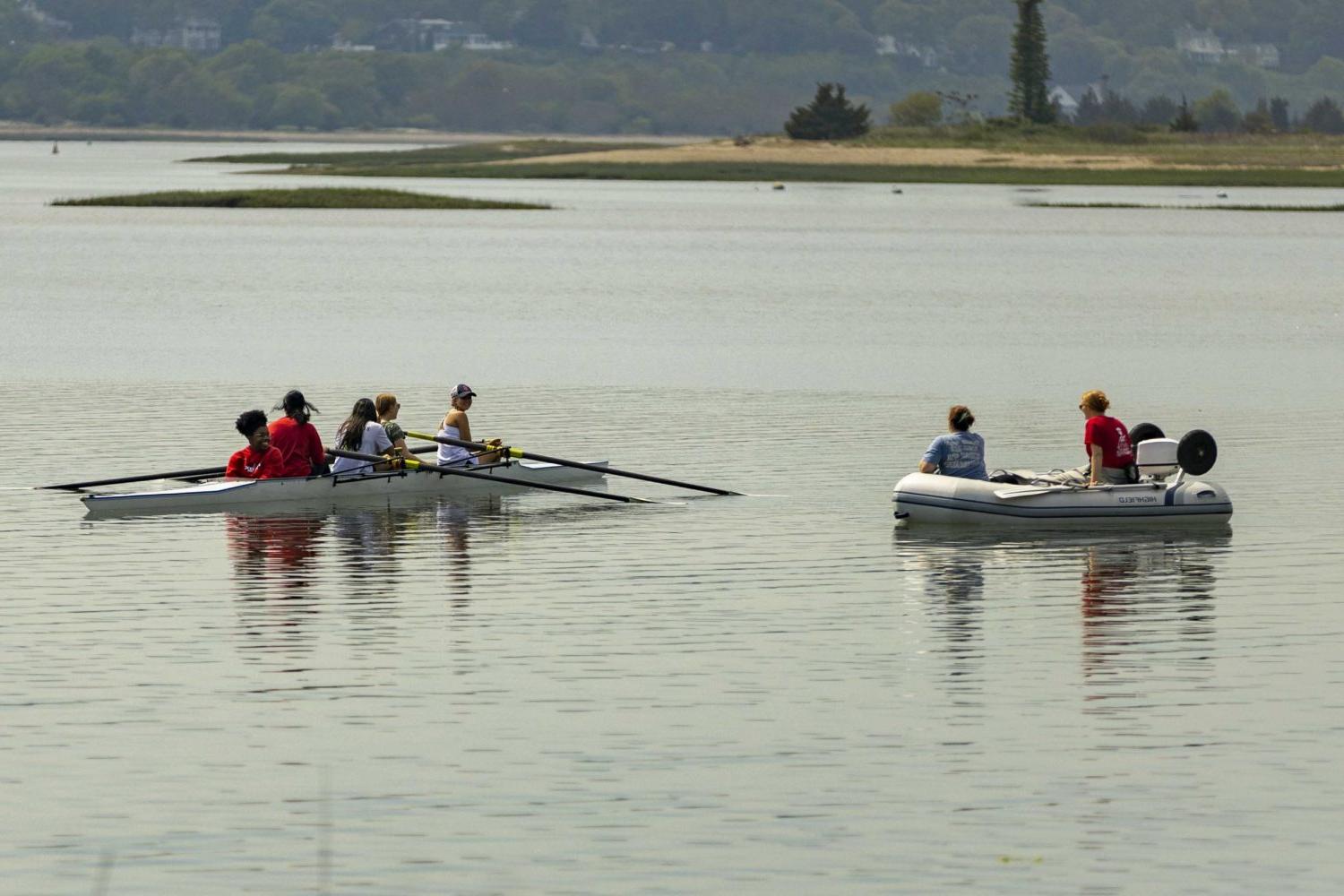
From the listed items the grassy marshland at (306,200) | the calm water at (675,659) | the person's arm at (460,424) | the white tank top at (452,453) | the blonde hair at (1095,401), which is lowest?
the calm water at (675,659)

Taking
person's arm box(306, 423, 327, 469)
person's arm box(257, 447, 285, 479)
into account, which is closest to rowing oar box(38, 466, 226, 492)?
person's arm box(257, 447, 285, 479)

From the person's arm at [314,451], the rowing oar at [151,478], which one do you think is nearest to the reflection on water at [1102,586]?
the person's arm at [314,451]

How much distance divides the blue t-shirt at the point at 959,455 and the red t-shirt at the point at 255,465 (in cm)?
834

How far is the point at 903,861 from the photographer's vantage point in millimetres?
14391

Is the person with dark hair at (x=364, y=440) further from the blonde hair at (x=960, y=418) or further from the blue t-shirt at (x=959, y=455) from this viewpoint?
the blonde hair at (x=960, y=418)

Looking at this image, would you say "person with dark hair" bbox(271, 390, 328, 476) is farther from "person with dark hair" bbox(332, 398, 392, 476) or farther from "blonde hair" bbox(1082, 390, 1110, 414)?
"blonde hair" bbox(1082, 390, 1110, 414)

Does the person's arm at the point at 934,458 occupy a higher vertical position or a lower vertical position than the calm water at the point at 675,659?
higher

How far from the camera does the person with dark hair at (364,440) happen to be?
28.6 metres

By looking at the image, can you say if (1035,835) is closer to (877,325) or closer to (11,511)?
(11,511)

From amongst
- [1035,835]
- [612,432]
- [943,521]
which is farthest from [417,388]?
[1035,835]

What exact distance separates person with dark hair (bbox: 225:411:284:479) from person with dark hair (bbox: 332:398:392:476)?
827mm

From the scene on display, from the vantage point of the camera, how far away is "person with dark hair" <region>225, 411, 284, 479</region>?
27828 mm

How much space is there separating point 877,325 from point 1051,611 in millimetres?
44143

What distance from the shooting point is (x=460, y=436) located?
97.6 ft
